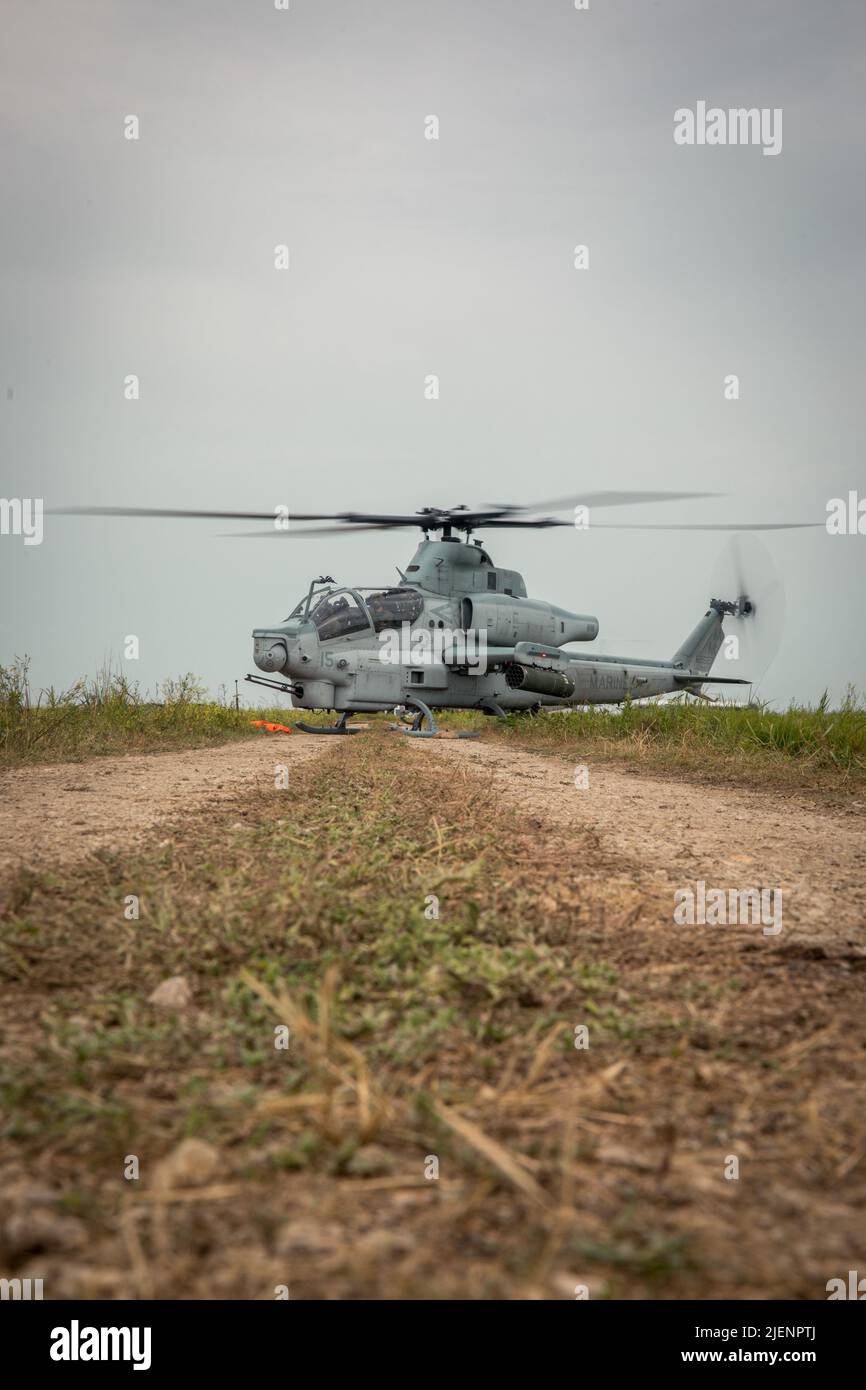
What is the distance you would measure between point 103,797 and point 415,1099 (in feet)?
14.8

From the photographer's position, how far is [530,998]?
6.77 feet

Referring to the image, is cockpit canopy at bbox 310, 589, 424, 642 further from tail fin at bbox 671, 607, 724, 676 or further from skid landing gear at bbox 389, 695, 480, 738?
tail fin at bbox 671, 607, 724, 676

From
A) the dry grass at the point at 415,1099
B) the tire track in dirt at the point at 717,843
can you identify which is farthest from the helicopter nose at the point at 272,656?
the dry grass at the point at 415,1099

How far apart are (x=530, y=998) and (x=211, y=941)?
74 cm

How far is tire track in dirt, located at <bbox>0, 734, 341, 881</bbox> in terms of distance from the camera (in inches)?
150

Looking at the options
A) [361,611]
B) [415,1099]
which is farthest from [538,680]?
[415,1099]

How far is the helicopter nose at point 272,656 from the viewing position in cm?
1753

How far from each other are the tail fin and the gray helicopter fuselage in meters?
3.53

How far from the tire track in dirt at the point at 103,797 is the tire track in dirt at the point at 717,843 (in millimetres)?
1755

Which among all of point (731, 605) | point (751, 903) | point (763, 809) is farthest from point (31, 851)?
point (731, 605)
